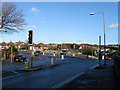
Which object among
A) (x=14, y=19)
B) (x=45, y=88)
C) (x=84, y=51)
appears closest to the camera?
(x=45, y=88)

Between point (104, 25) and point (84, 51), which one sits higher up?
point (104, 25)

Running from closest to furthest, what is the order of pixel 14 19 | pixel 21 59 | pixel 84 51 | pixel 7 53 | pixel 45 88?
1. pixel 45 88
2. pixel 14 19
3. pixel 21 59
4. pixel 7 53
5. pixel 84 51

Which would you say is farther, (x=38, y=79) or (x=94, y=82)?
(x=38, y=79)

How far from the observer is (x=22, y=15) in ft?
64.1

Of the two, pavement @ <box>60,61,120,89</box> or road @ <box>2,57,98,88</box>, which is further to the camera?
road @ <box>2,57,98,88</box>

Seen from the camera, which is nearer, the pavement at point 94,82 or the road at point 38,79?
the pavement at point 94,82

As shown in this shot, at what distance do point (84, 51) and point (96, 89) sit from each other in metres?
73.2

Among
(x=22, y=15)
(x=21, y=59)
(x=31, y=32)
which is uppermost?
(x=22, y=15)

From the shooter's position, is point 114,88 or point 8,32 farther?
point 8,32

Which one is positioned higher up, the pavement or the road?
the pavement

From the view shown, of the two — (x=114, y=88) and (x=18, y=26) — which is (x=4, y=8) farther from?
(x=114, y=88)

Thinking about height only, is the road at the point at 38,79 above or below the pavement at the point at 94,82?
below

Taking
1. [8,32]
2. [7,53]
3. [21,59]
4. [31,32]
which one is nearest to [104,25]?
[31,32]

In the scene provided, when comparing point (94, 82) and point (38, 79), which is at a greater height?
point (94, 82)
